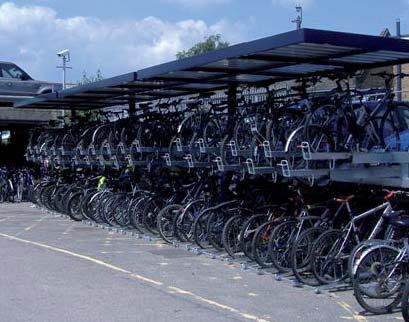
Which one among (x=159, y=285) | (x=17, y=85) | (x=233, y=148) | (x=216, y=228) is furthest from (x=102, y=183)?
(x=17, y=85)

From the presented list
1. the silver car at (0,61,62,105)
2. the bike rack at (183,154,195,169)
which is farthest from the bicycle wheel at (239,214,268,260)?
the silver car at (0,61,62,105)

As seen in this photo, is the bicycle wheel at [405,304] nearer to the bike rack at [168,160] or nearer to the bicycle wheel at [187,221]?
the bicycle wheel at [187,221]

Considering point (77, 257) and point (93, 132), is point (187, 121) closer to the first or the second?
point (77, 257)

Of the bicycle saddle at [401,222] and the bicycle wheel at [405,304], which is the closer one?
the bicycle wheel at [405,304]

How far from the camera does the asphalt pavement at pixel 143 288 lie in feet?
22.3

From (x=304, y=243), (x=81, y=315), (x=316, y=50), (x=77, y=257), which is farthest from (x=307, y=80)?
(x=81, y=315)

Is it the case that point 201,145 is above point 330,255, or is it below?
above

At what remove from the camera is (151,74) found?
11227mm

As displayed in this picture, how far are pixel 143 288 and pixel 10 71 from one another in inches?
684

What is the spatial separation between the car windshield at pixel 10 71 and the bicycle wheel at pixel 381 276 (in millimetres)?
18826

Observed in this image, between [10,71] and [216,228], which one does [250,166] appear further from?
[10,71]

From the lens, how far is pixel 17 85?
75.9 ft

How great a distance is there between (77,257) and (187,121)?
9.80 ft

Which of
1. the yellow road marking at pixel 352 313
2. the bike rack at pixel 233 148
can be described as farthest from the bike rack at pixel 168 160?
the yellow road marking at pixel 352 313
